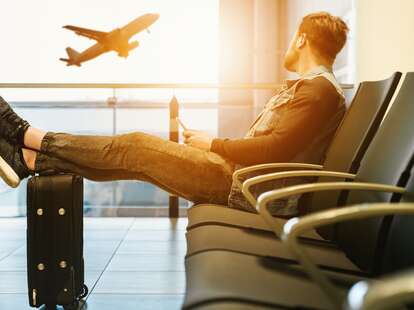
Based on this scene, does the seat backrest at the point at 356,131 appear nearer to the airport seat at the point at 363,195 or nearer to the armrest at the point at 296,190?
the airport seat at the point at 363,195

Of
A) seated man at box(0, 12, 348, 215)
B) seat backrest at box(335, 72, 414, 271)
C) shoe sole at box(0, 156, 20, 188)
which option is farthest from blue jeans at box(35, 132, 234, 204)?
seat backrest at box(335, 72, 414, 271)

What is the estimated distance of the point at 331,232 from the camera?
1.55m

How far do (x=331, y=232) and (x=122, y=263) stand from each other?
1.30 m

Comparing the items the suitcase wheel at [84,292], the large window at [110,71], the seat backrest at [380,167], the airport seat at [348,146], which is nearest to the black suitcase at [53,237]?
the suitcase wheel at [84,292]

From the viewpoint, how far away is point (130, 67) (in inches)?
279

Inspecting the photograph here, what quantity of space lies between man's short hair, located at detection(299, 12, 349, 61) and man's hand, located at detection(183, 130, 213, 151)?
0.56m

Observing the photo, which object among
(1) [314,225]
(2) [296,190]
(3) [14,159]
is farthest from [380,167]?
(3) [14,159]

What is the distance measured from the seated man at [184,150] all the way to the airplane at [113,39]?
25.4 ft

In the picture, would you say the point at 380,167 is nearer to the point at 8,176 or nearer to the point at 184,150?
→ the point at 184,150

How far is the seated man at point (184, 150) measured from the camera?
1.96 metres

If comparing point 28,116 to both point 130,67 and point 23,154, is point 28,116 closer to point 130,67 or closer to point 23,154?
point 23,154

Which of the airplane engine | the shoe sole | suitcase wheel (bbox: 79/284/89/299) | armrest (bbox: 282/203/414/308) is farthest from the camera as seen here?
the airplane engine

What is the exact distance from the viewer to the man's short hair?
2.04 metres

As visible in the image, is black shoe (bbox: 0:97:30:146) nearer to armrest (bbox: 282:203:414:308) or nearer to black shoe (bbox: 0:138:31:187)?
black shoe (bbox: 0:138:31:187)
